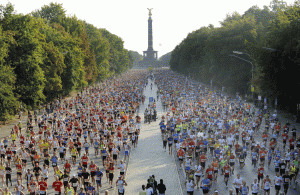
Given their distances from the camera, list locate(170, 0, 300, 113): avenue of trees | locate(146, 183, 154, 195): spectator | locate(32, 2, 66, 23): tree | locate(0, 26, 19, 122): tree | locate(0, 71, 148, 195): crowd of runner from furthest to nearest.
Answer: locate(32, 2, 66, 23): tree
locate(170, 0, 300, 113): avenue of trees
locate(0, 26, 19, 122): tree
locate(0, 71, 148, 195): crowd of runner
locate(146, 183, 154, 195): spectator

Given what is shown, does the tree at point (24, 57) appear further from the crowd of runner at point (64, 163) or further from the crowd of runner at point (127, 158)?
the crowd of runner at point (127, 158)

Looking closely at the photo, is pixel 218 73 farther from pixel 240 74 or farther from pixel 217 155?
pixel 217 155

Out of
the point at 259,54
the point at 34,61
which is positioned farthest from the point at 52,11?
the point at 259,54

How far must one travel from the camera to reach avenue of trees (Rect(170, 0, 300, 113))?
31.2 m

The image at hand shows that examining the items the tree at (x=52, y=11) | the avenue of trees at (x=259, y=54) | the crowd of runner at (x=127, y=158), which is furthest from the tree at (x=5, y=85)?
the tree at (x=52, y=11)

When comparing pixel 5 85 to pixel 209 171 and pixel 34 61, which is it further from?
pixel 209 171

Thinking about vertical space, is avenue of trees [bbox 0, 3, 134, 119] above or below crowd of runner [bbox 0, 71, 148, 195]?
above

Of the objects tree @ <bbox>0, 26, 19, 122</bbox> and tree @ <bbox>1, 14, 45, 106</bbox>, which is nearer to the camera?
tree @ <bbox>0, 26, 19, 122</bbox>

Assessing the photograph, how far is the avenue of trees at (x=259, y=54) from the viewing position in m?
31.2

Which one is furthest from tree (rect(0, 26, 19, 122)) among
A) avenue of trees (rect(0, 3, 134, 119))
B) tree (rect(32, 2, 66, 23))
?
tree (rect(32, 2, 66, 23))

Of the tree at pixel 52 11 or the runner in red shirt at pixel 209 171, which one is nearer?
the runner in red shirt at pixel 209 171

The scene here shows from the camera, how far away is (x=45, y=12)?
73688 mm

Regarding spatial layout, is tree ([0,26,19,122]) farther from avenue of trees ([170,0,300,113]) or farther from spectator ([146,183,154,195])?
avenue of trees ([170,0,300,113])

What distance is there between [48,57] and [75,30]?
817 inches
